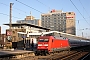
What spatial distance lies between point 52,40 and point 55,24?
81999 millimetres

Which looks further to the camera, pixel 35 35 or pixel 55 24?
pixel 55 24

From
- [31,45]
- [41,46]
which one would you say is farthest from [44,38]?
[31,45]

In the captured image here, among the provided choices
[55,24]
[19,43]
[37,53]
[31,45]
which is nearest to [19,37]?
[19,43]

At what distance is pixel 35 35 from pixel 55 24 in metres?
60.2

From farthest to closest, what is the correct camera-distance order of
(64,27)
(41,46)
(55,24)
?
(64,27) → (55,24) → (41,46)

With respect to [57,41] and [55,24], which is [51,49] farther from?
[55,24]

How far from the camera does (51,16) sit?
120m

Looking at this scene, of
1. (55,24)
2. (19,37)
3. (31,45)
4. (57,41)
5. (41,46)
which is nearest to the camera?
(41,46)

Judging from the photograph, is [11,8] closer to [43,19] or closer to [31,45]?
[31,45]

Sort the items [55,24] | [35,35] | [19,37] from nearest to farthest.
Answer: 1. [35,35]
2. [19,37]
3. [55,24]

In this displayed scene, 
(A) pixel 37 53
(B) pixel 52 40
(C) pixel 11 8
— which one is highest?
(C) pixel 11 8

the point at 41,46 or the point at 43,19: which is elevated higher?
the point at 43,19

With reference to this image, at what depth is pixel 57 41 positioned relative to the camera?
3794 cm

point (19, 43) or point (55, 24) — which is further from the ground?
point (55, 24)
